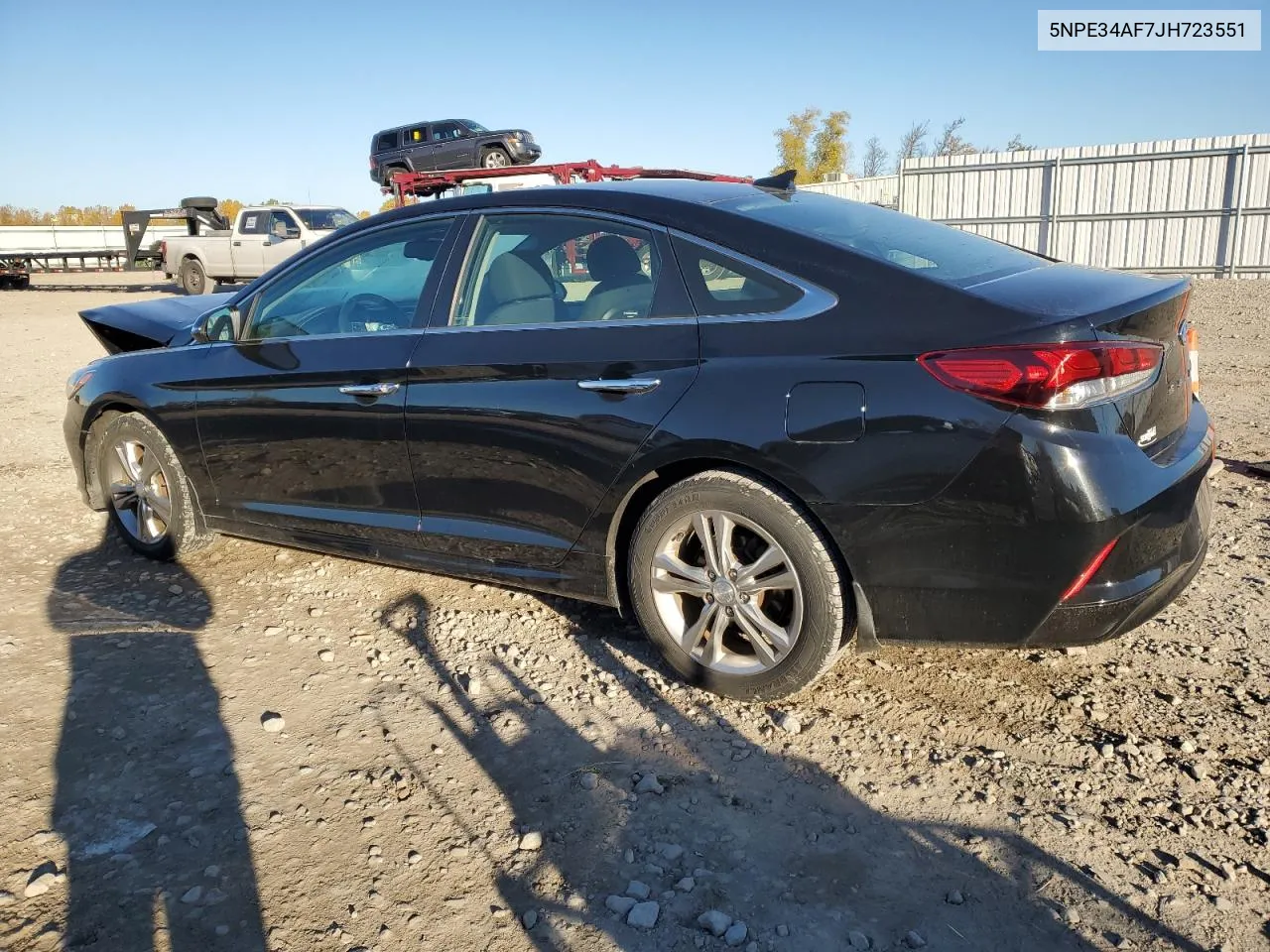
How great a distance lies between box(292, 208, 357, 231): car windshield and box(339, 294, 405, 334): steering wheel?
1613 centimetres

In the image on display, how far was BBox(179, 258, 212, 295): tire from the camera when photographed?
2020 centimetres

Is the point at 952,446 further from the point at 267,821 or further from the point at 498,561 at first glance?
the point at 267,821

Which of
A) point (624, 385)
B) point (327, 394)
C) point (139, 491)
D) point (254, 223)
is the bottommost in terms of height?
point (139, 491)

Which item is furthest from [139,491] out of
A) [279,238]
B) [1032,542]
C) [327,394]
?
[279,238]

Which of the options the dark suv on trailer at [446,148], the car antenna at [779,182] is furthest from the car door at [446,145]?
the car antenna at [779,182]

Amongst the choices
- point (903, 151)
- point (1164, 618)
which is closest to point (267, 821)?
point (1164, 618)

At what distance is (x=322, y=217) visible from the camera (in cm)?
1931

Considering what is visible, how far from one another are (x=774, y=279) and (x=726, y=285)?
0.16 m

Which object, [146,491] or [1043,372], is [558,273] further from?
[146,491]

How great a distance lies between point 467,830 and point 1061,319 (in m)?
2.11

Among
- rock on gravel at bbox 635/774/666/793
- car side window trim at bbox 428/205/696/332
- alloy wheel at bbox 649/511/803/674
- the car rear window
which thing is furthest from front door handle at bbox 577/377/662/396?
rock on gravel at bbox 635/774/666/793

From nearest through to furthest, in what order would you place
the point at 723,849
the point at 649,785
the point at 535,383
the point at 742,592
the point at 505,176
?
the point at 723,849
the point at 649,785
the point at 742,592
the point at 535,383
the point at 505,176

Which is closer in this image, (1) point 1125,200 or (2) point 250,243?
(2) point 250,243

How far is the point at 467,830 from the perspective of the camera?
2.59 meters
